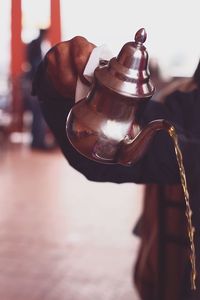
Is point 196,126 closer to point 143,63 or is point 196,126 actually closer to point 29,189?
point 143,63

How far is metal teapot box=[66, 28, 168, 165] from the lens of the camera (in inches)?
29.4

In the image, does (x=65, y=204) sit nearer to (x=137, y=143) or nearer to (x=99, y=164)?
(x=99, y=164)

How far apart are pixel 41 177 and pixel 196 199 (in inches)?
155

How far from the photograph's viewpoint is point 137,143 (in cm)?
79

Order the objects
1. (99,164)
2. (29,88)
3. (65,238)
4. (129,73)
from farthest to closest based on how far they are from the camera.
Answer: (29,88)
(65,238)
(99,164)
(129,73)

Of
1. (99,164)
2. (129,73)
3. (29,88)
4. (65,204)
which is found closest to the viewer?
(129,73)

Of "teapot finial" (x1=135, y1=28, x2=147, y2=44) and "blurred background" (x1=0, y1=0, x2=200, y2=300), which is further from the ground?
"teapot finial" (x1=135, y1=28, x2=147, y2=44)

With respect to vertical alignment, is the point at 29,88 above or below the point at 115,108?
below

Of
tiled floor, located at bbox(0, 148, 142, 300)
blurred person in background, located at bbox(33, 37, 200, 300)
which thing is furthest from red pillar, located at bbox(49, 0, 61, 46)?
tiled floor, located at bbox(0, 148, 142, 300)

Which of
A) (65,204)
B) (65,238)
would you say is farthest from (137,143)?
(65,204)

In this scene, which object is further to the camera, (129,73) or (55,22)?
(55,22)

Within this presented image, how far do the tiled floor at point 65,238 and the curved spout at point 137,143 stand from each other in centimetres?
161

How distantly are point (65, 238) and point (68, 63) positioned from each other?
2.37 meters

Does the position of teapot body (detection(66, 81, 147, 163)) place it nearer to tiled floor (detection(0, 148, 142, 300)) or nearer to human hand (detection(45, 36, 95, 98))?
human hand (detection(45, 36, 95, 98))
